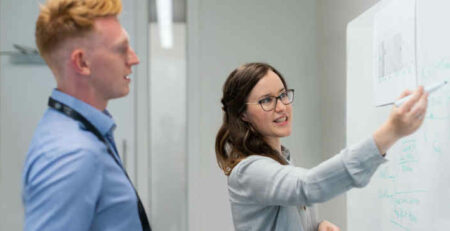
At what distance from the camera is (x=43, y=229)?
772 mm

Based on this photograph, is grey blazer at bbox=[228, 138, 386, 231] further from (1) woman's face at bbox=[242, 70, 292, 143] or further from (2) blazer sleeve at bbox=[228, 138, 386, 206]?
(1) woman's face at bbox=[242, 70, 292, 143]

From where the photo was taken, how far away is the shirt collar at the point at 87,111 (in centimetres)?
90

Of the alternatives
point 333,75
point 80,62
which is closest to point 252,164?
point 80,62

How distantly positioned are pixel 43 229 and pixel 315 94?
7.20 ft

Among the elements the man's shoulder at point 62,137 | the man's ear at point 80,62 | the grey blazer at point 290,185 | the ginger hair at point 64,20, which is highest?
the ginger hair at point 64,20

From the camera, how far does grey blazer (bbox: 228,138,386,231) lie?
96 centimetres

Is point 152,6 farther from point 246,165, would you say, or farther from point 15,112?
point 246,165

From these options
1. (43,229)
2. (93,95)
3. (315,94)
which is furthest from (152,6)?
(43,229)

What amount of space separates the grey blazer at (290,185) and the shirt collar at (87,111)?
415 millimetres

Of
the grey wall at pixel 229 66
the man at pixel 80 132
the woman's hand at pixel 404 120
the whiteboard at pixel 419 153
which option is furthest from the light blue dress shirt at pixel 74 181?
the grey wall at pixel 229 66

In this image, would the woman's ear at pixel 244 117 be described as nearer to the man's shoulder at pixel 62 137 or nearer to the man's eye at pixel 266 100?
the man's eye at pixel 266 100

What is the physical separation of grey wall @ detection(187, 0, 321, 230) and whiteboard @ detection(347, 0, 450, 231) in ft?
3.51

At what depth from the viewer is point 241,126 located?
138 centimetres

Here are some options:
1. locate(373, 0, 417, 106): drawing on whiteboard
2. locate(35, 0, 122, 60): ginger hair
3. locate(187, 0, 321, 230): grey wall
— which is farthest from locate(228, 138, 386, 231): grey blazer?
locate(187, 0, 321, 230): grey wall
